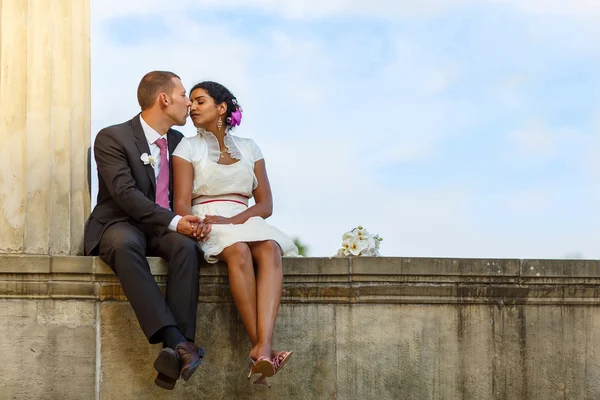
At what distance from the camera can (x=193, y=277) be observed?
634 centimetres

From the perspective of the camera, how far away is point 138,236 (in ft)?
21.4

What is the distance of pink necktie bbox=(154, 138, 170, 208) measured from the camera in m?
6.83

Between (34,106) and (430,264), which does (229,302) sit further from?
(34,106)

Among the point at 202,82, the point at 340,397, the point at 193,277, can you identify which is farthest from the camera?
the point at 202,82

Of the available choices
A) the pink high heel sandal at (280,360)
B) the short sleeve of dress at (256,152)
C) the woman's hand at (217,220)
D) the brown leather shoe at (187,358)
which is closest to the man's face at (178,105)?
the short sleeve of dress at (256,152)

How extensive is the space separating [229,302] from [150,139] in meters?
1.17

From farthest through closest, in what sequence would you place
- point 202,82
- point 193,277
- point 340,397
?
point 202,82
point 340,397
point 193,277

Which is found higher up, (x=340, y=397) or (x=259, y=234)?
(x=259, y=234)

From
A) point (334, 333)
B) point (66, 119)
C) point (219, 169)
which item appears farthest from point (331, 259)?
point (66, 119)

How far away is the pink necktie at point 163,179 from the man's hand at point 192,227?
1.08 ft

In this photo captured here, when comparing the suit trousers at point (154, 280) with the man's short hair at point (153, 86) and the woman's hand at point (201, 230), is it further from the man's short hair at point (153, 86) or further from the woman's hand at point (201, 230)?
the man's short hair at point (153, 86)

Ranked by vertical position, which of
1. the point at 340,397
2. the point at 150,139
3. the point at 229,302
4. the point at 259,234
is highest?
the point at 150,139

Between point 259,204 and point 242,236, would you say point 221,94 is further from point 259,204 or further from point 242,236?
point 242,236

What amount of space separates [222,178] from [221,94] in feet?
2.05
